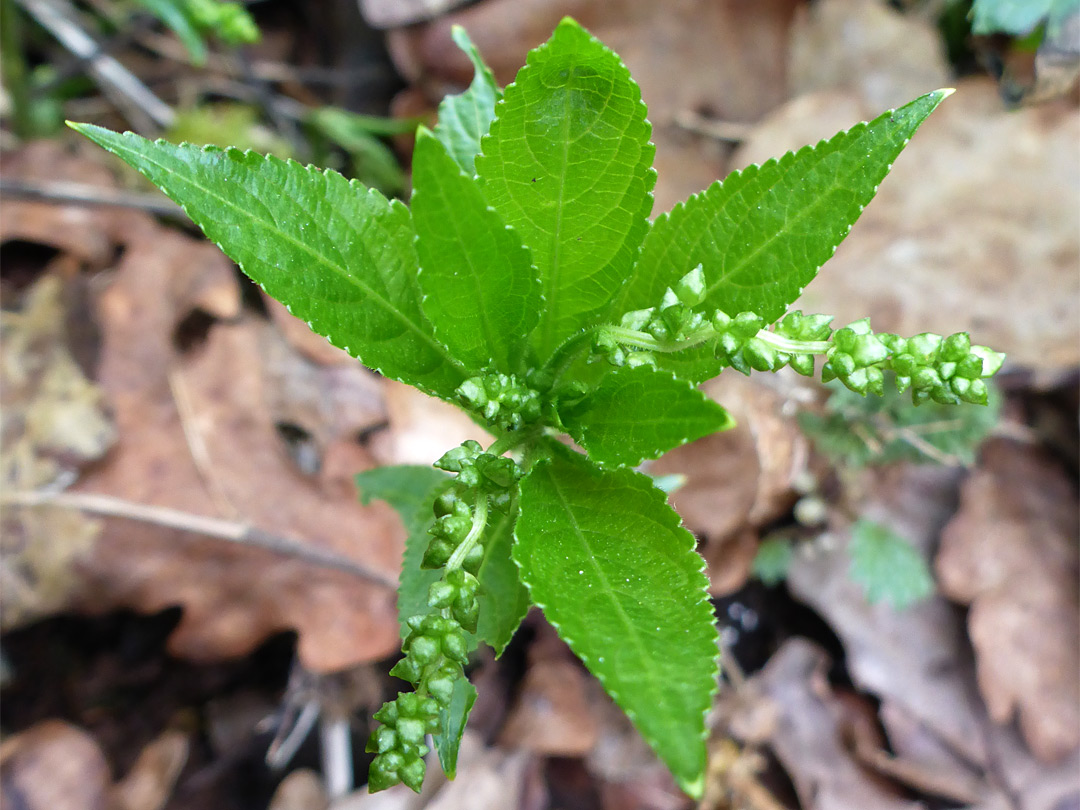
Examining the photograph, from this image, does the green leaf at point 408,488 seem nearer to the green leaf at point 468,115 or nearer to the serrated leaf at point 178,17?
the green leaf at point 468,115

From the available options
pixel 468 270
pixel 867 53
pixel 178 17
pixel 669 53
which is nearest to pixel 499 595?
pixel 468 270

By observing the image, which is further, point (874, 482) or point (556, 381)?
point (874, 482)

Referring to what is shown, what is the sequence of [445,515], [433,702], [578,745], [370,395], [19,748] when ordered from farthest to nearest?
[370,395], [578,745], [19,748], [445,515], [433,702]

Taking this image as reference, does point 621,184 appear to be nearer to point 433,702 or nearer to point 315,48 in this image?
point 433,702

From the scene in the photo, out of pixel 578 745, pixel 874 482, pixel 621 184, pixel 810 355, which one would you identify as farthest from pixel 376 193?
pixel 874 482

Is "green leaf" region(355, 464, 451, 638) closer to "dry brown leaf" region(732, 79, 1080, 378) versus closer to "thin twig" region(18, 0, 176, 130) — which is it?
"dry brown leaf" region(732, 79, 1080, 378)

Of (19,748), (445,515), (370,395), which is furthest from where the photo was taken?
(370,395)

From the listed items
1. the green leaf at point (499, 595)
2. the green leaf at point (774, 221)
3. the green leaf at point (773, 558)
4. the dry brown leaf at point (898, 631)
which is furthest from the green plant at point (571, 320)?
the dry brown leaf at point (898, 631)
